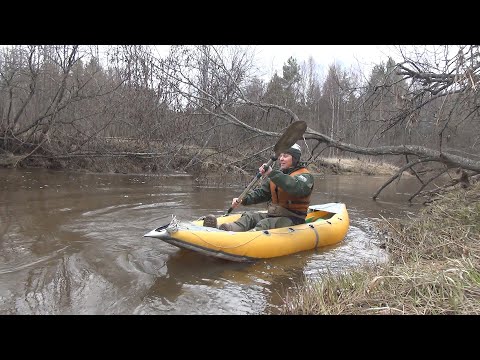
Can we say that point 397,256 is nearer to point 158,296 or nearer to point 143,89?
point 158,296

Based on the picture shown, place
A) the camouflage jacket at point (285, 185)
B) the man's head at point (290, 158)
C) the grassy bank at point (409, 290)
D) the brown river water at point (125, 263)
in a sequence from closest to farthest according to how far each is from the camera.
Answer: the grassy bank at point (409, 290)
the brown river water at point (125, 263)
the camouflage jacket at point (285, 185)
the man's head at point (290, 158)

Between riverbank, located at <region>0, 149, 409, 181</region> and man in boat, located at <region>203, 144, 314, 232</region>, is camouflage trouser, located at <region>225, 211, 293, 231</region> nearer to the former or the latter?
man in boat, located at <region>203, 144, 314, 232</region>

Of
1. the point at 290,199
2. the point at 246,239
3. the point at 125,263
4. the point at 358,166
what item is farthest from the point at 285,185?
the point at 358,166

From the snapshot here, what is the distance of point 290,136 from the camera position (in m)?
5.22

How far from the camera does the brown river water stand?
10.8 ft

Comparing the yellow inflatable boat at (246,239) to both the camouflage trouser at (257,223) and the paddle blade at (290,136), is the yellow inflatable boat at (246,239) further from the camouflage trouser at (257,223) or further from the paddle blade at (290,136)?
the paddle blade at (290,136)

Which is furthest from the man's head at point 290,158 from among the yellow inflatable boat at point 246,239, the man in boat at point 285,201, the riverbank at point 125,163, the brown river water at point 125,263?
the riverbank at point 125,163

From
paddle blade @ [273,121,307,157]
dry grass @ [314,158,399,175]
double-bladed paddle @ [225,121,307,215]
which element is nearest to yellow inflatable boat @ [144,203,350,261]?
double-bladed paddle @ [225,121,307,215]

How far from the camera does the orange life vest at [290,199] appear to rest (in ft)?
16.7

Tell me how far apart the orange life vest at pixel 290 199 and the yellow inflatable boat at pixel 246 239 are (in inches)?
10.2

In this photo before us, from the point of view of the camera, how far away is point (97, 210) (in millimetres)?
7062

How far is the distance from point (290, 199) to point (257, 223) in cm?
56
